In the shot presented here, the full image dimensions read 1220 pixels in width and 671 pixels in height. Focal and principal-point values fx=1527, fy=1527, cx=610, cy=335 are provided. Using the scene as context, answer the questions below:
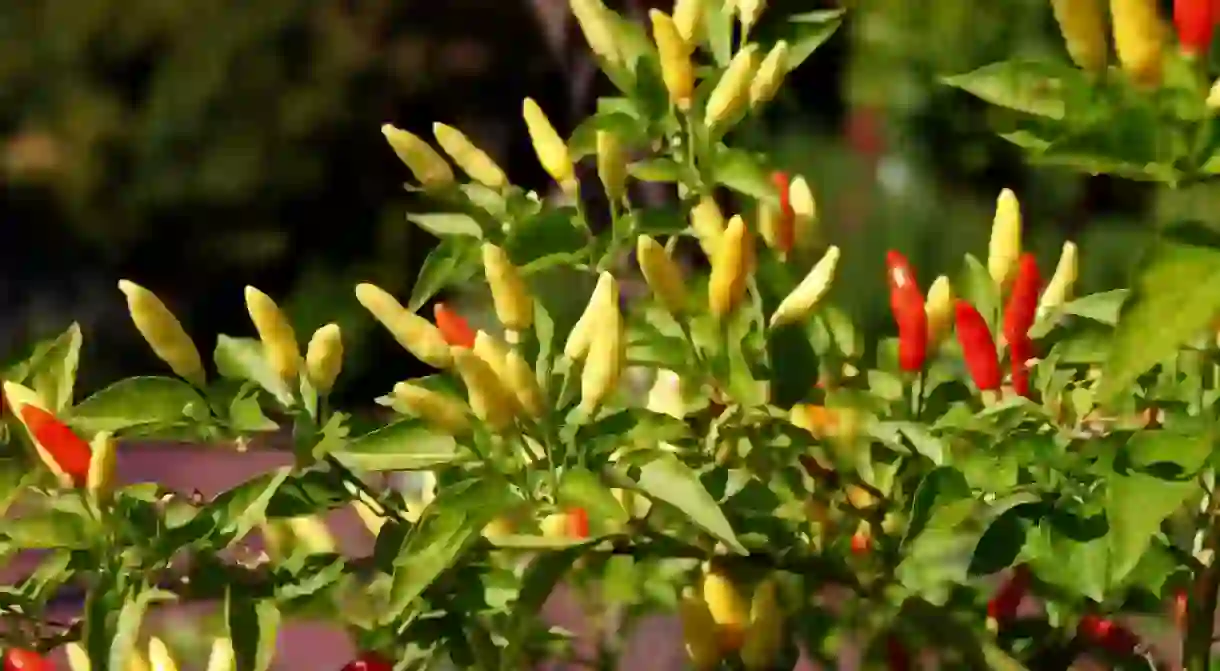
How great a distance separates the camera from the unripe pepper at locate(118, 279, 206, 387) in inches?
27.6

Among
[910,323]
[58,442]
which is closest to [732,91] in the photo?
[910,323]

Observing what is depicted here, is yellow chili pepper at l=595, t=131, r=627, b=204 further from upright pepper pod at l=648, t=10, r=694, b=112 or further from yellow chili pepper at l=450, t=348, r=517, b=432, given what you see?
yellow chili pepper at l=450, t=348, r=517, b=432

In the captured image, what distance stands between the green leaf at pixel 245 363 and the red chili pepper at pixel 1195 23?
399mm

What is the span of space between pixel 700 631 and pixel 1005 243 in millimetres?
247

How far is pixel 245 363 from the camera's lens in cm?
71

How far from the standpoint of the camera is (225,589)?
65 cm

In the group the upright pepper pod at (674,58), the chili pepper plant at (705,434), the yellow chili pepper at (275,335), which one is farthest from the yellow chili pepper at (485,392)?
the upright pepper pod at (674,58)

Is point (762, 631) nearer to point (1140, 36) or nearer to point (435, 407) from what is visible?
point (435, 407)

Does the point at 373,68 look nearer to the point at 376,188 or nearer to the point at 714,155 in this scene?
the point at 376,188

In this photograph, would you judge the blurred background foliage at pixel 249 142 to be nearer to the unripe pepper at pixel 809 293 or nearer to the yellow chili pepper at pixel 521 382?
the unripe pepper at pixel 809 293

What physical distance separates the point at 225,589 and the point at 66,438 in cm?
9

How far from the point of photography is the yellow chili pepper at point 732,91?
722 mm

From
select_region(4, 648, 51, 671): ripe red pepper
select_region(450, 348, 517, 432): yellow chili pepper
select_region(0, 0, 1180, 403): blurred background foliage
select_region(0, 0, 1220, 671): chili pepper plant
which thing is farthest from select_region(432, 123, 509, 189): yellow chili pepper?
select_region(0, 0, 1180, 403): blurred background foliage

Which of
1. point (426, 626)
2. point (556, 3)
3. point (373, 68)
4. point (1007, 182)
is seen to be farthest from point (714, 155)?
point (373, 68)
